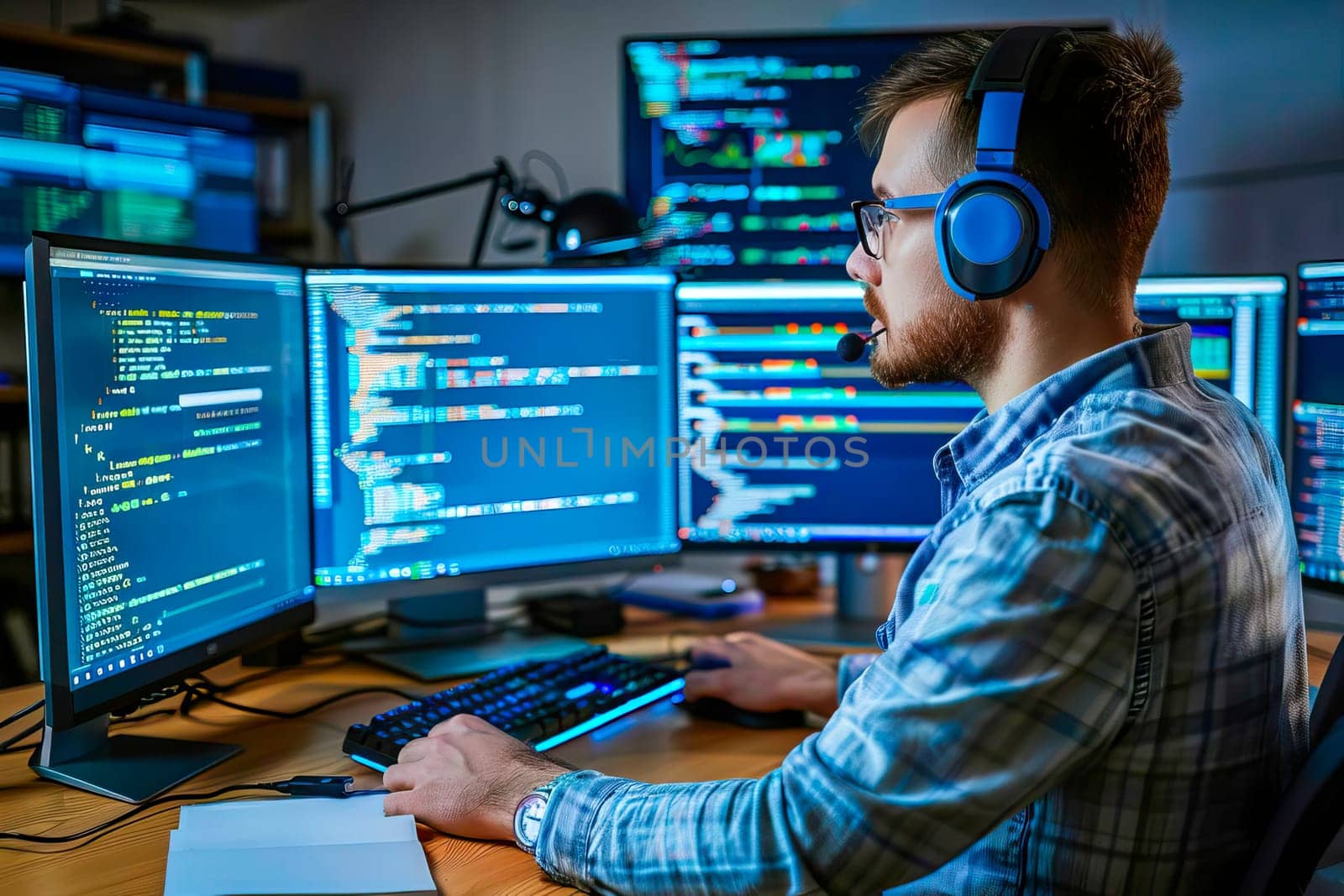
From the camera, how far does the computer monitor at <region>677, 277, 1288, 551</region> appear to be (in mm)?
1543

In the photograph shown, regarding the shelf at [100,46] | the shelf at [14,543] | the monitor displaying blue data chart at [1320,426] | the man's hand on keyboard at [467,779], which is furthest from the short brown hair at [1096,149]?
the shelf at [100,46]

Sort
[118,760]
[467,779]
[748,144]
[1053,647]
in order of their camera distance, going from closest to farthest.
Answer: [1053,647], [467,779], [118,760], [748,144]

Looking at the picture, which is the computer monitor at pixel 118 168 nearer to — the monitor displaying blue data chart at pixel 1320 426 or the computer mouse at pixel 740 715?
the computer mouse at pixel 740 715

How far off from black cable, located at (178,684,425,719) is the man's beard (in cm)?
66

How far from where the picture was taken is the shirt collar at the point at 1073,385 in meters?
0.82

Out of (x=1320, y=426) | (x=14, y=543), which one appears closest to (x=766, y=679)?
(x=1320, y=426)

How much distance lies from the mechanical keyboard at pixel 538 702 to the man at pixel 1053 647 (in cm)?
9

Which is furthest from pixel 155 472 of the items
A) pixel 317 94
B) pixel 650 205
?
pixel 317 94

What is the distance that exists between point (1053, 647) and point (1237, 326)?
0.98 m

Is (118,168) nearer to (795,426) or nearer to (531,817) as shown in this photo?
(795,426)

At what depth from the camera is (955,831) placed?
69 cm

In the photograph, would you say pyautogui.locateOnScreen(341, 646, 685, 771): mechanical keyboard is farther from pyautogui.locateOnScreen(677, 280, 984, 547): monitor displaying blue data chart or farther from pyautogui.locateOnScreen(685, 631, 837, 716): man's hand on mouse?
pyautogui.locateOnScreen(677, 280, 984, 547): monitor displaying blue data chart

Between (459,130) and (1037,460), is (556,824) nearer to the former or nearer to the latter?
(1037,460)

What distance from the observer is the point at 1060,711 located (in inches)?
26.4
